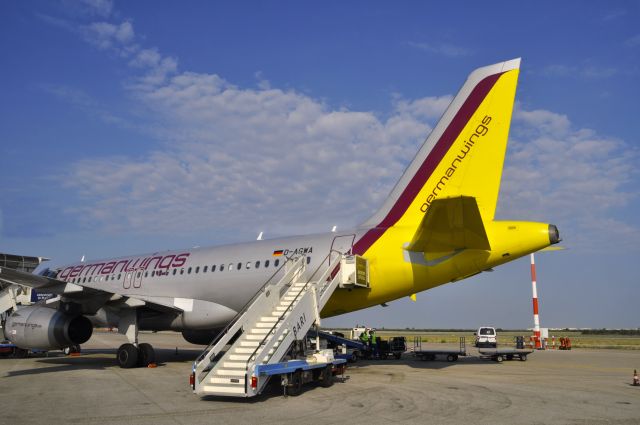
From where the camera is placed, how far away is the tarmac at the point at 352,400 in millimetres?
9188

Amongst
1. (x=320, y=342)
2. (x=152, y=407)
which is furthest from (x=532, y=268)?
(x=152, y=407)

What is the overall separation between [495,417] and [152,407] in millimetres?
6515

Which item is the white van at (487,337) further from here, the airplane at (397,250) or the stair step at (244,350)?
the stair step at (244,350)

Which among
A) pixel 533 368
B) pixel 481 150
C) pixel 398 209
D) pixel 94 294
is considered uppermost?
pixel 481 150

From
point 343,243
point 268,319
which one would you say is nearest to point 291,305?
point 268,319

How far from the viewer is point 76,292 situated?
17.2 m

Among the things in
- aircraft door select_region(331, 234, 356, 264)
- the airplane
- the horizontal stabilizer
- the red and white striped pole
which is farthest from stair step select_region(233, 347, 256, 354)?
the red and white striped pole

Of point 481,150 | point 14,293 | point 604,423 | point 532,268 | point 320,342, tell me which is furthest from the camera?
point 532,268

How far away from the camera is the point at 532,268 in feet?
106

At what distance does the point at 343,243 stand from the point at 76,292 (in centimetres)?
893

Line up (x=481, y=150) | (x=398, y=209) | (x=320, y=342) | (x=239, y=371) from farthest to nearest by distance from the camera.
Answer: (x=398, y=209) → (x=481, y=150) → (x=320, y=342) → (x=239, y=371)

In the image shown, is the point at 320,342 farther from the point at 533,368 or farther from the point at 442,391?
Answer: the point at 533,368

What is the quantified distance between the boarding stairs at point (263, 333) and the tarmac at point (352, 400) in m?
0.44

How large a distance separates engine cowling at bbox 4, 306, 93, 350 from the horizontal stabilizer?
11.8 meters
